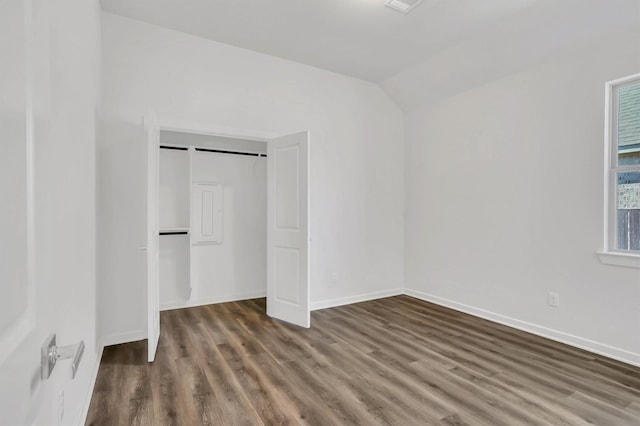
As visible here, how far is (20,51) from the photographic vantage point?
0.63m

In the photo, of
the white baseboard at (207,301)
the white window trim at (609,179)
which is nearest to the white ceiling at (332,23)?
the white window trim at (609,179)

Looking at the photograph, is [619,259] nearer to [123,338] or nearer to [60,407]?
[60,407]

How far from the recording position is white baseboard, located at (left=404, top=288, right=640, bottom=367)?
2914mm

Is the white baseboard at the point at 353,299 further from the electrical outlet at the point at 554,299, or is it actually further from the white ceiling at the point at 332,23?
the white ceiling at the point at 332,23

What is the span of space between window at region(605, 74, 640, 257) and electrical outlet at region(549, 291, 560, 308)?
0.63 meters

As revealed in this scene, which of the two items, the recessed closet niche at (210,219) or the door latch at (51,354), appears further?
the recessed closet niche at (210,219)

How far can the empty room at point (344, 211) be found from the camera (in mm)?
2201

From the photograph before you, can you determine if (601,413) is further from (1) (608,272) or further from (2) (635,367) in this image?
(1) (608,272)

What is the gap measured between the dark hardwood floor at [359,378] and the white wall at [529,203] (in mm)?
381

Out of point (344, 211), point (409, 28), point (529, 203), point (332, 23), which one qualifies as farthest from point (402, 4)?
point (344, 211)

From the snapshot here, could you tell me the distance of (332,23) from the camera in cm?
342

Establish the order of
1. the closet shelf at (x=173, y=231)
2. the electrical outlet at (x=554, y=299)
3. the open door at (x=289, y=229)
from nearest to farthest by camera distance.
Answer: the electrical outlet at (x=554, y=299)
the open door at (x=289, y=229)
the closet shelf at (x=173, y=231)

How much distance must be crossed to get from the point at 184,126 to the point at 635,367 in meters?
4.72

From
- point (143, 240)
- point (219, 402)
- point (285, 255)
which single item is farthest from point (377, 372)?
point (143, 240)
